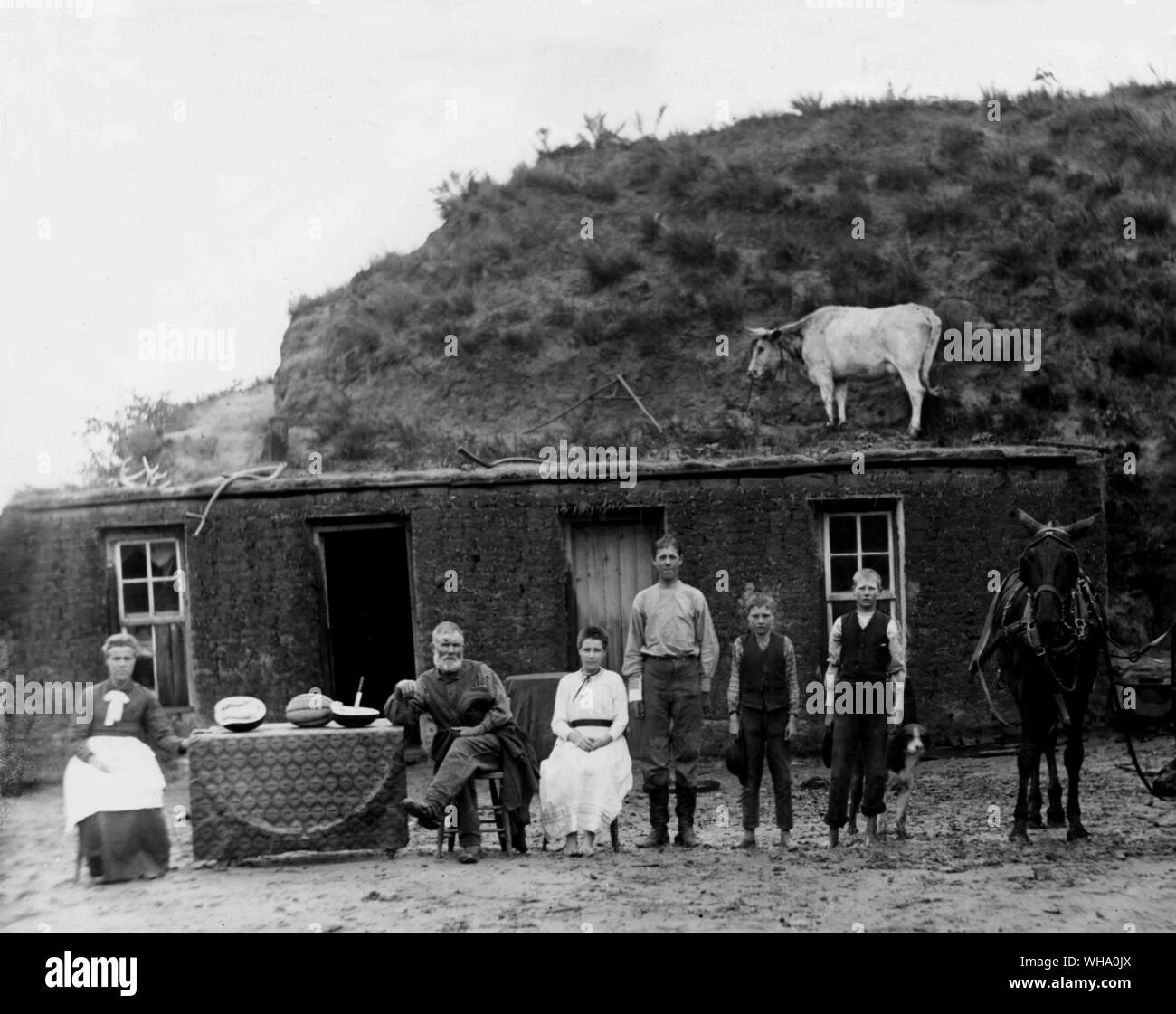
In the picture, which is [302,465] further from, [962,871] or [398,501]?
[962,871]

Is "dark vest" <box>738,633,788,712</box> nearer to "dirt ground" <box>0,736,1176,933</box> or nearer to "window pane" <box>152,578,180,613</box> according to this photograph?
"dirt ground" <box>0,736,1176,933</box>

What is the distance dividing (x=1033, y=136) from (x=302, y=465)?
40.4ft

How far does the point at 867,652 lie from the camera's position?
9.92 meters

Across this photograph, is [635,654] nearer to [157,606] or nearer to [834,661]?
[834,661]

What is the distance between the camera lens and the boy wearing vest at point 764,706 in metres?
10.1

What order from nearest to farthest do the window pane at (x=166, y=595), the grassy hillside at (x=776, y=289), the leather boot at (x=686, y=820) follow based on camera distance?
1. the leather boot at (x=686, y=820)
2. the window pane at (x=166, y=595)
3. the grassy hillside at (x=776, y=289)

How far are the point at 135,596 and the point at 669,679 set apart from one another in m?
6.77

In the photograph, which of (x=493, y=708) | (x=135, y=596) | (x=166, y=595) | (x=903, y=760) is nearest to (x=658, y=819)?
(x=493, y=708)

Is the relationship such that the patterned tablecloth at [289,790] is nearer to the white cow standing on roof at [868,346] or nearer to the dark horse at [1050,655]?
the dark horse at [1050,655]

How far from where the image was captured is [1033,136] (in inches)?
947

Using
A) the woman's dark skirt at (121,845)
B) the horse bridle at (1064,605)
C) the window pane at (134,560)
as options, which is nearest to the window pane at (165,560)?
the window pane at (134,560)

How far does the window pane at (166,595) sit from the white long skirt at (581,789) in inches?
241

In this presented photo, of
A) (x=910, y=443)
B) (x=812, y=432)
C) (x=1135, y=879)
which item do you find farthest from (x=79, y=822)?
(x=812, y=432)

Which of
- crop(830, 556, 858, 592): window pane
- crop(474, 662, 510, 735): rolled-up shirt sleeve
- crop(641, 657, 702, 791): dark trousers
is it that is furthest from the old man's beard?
crop(830, 556, 858, 592): window pane
